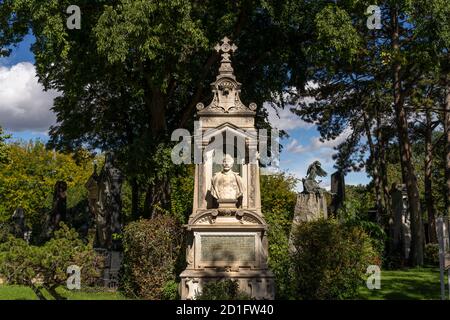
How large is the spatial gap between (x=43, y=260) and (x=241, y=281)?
4423 millimetres

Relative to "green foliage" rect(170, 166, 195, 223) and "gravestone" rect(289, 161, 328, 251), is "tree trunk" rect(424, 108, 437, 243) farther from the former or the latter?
"green foliage" rect(170, 166, 195, 223)

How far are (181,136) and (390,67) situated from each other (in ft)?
28.8

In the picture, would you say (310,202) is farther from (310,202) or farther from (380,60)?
(380,60)

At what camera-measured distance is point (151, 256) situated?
12859mm

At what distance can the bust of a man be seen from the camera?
1177 centimetres

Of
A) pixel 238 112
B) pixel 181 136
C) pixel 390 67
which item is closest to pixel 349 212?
pixel 390 67

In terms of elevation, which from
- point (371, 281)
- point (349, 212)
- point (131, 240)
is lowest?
point (371, 281)

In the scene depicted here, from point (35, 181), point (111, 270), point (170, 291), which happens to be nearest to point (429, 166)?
point (111, 270)

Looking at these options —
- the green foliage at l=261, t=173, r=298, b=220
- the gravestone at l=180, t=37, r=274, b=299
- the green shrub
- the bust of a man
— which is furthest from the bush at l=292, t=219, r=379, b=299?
the green foliage at l=261, t=173, r=298, b=220

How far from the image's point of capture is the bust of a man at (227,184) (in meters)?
11.8

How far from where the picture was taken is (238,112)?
12.4m

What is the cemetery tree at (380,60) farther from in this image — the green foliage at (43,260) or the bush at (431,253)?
the green foliage at (43,260)

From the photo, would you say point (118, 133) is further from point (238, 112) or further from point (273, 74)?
point (238, 112)

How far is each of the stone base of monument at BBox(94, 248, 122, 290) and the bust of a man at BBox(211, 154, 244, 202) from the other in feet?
15.3
